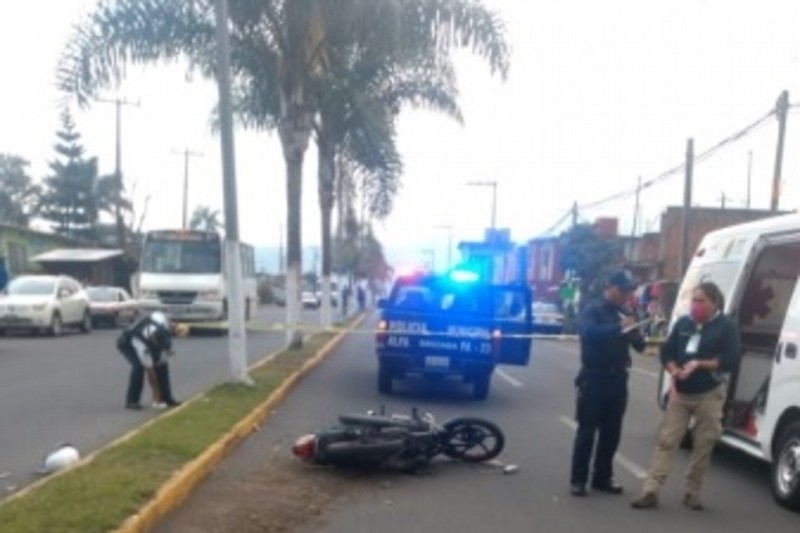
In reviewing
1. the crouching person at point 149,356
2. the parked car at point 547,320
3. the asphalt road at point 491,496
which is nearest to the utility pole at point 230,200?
the crouching person at point 149,356

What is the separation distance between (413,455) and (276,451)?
5.45 ft

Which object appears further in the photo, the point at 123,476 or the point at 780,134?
the point at 780,134

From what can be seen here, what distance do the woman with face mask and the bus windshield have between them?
76.2 ft

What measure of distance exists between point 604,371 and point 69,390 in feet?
28.9

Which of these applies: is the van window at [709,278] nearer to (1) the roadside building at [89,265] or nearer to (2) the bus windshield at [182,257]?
(2) the bus windshield at [182,257]

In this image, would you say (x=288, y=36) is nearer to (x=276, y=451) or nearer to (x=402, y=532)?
(x=276, y=451)

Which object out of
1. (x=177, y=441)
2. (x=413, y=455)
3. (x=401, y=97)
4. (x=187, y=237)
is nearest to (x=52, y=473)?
(x=177, y=441)

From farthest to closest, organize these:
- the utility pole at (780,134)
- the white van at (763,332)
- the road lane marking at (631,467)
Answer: the utility pole at (780,134), the road lane marking at (631,467), the white van at (763,332)

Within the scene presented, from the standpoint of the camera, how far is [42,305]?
26500 mm

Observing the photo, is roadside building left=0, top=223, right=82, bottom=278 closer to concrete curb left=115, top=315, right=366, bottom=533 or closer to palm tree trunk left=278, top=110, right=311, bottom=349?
palm tree trunk left=278, top=110, right=311, bottom=349

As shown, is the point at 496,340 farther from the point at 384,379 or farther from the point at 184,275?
the point at 184,275

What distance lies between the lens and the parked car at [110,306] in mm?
32625

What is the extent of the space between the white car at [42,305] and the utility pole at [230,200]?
46.2ft

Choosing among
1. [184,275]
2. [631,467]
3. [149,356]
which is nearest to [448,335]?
[149,356]
